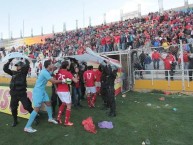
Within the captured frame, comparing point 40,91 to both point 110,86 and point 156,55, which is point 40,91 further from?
point 156,55

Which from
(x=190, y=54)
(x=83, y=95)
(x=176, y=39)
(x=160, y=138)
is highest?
(x=176, y=39)

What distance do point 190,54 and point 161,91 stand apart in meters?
2.37

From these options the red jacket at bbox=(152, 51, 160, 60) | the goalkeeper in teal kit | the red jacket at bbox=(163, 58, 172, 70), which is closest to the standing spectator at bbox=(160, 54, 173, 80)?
the red jacket at bbox=(163, 58, 172, 70)

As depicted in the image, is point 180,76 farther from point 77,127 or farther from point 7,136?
point 7,136

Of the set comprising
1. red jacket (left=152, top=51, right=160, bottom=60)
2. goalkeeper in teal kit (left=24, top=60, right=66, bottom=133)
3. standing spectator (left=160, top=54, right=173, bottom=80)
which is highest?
red jacket (left=152, top=51, right=160, bottom=60)

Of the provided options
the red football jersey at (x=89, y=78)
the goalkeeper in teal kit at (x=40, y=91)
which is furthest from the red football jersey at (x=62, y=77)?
the red football jersey at (x=89, y=78)

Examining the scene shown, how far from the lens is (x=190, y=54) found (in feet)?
44.5

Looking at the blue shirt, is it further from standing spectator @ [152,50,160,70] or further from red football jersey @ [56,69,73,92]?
standing spectator @ [152,50,160,70]

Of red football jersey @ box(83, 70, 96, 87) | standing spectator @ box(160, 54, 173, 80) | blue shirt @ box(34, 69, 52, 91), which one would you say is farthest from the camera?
standing spectator @ box(160, 54, 173, 80)

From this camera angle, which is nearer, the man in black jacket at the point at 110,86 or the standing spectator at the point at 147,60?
the man in black jacket at the point at 110,86

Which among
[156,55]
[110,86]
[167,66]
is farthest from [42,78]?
[167,66]

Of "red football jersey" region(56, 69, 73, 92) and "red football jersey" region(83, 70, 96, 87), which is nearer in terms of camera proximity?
"red football jersey" region(56, 69, 73, 92)

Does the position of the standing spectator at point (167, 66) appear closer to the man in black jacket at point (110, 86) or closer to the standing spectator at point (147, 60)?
the standing spectator at point (147, 60)

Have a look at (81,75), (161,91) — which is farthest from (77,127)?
(161,91)
